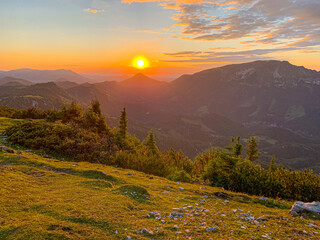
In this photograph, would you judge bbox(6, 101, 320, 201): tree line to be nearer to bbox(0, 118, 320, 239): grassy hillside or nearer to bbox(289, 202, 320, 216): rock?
bbox(289, 202, 320, 216): rock

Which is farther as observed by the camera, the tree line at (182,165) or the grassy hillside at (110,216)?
the tree line at (182,165)

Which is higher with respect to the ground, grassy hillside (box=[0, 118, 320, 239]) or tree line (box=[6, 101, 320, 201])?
grassy hillside (box=[0, 118, 320, 239])

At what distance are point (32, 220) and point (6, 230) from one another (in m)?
0.87

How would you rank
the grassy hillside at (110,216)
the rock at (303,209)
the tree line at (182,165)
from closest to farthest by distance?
the grassy hillside at (110,216) < the rock at (303,209) < the tree line at (182,165)

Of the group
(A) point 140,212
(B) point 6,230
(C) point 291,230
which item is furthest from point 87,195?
(C) point 291,230

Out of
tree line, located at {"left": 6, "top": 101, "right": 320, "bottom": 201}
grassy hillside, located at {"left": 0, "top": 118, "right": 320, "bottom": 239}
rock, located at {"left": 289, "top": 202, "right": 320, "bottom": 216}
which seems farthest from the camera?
tree line, located at {"left": 6, "top": 101, "right": 320, "bottom": 201}

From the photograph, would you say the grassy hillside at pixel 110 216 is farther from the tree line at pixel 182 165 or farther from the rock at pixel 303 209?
the tree line at pixel 182 165

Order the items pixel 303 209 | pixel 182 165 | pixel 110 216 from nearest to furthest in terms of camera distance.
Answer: pixel 110 216, pixel 303 209, pixel 182 165

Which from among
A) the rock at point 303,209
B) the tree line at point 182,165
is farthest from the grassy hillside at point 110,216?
the tree line at point 182,165

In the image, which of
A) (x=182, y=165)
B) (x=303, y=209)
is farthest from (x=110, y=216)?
(x=182, y=165)

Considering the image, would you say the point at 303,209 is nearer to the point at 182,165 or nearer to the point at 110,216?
the point at 110,216

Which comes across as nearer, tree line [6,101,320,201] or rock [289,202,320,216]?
rock [289,202,320,216]

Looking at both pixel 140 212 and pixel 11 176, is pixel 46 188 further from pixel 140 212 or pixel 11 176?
pixel 140 212

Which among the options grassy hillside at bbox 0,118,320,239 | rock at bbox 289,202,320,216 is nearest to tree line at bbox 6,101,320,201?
rock at bbox 289,202,320,216
